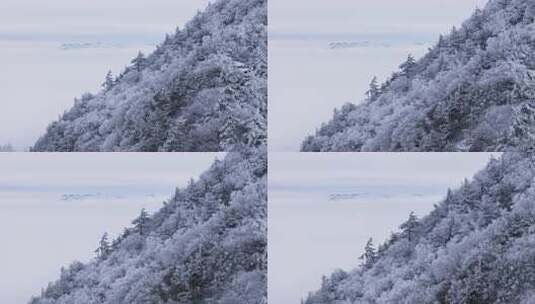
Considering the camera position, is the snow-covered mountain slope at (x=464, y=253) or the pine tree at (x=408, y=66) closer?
the snow-covered mountain slope at (x=464, y=253)

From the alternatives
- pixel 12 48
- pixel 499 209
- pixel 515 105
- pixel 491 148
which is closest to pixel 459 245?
pixel 499 209

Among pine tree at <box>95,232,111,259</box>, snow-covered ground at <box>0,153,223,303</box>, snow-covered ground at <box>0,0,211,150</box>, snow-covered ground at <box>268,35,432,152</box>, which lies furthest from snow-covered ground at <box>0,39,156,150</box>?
snow-covered ground at <box>268,35,432,152</box>

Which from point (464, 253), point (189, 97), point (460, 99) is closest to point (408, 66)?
point (460, 99)

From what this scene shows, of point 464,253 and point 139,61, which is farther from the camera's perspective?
point 139,61

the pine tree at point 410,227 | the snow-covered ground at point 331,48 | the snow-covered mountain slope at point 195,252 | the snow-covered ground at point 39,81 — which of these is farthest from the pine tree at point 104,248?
the pine tree at point 410,227

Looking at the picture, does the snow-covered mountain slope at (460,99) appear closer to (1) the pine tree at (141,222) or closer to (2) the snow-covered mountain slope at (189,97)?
(2) the snow-covered mountain slope at (189,97)

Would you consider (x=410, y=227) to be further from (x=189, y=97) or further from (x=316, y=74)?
(x=189, y=97)

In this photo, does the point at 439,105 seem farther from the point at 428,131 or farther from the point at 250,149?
the point at 250,149
